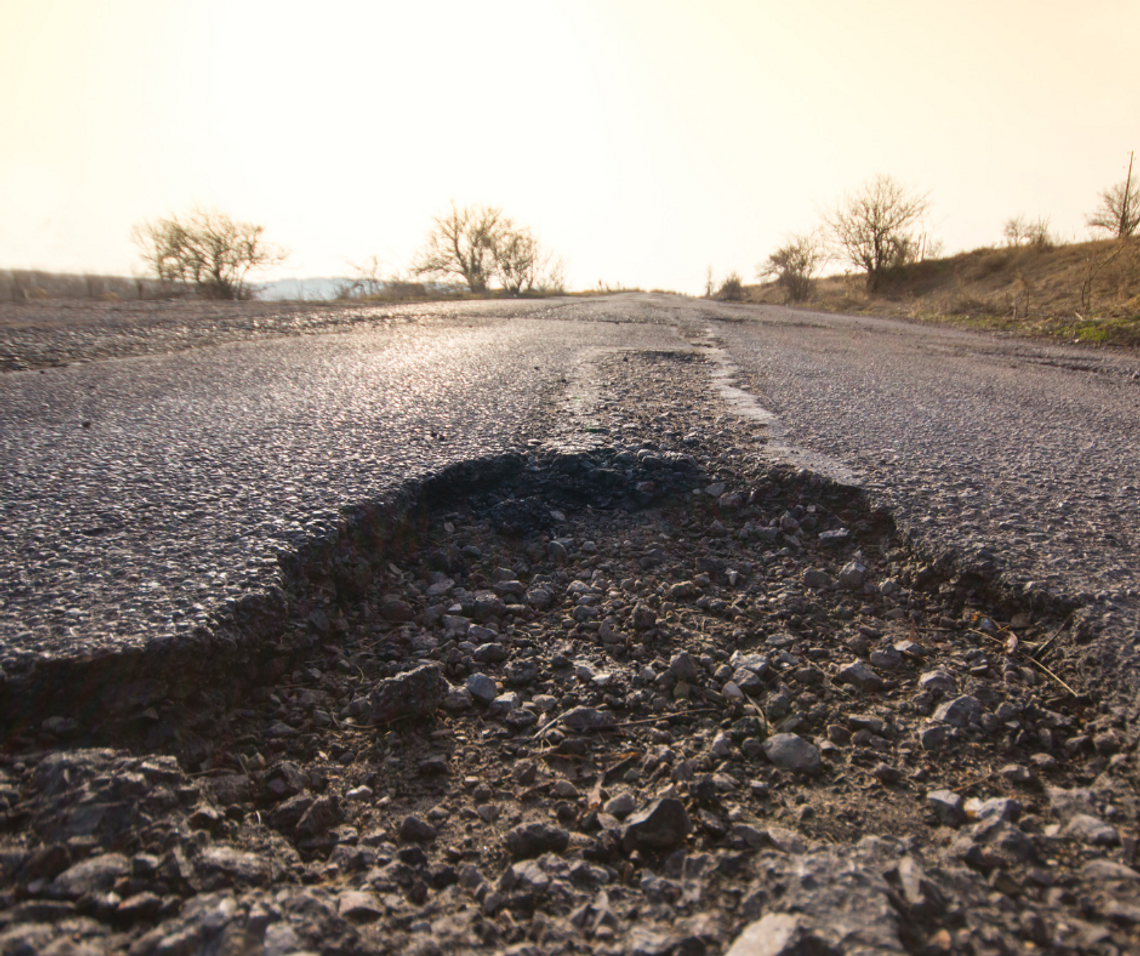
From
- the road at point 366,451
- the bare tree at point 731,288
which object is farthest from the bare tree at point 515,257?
the road at point 366,451

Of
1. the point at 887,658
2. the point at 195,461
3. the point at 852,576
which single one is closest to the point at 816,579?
the point at 852,576

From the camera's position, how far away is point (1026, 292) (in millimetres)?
12352

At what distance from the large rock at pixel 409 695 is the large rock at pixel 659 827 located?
47 centimetres

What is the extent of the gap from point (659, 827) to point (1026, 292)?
15152 millimetres

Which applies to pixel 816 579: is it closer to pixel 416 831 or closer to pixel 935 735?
pixel 935 735

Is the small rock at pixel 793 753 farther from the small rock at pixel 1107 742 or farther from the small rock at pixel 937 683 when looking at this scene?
the small rock at pixel 1107 742

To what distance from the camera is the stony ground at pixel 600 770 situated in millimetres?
771

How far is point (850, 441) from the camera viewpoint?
255cm

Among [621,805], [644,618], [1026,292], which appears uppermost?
[1026,292]

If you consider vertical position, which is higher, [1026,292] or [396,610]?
[1026,292]

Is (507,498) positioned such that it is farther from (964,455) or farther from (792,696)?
(964,455)

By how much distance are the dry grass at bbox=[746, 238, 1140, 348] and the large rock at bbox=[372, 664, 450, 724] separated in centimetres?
864

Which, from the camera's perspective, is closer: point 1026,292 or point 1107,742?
point 1107,742

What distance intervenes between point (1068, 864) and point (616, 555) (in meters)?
1.14
